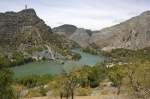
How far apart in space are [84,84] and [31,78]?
31.7 meters

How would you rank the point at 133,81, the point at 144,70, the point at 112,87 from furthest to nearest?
the point at 112,87 → the point at 144,70 → the point at 133,81

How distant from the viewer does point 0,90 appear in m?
37.1

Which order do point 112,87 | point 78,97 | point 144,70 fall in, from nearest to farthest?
1. point 144,70
2. point 78,97
3. point 112,87

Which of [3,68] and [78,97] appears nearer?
[3,68]

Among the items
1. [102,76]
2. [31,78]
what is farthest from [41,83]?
[102,76]

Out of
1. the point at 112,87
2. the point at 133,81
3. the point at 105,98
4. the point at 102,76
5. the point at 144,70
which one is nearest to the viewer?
the point at 133,81

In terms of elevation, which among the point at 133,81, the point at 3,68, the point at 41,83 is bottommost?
the point at 41,83

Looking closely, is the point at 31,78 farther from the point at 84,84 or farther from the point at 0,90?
the point at 0,90

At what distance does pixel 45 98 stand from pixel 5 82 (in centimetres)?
3963

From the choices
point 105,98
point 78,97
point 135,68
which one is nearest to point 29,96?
point 78,97

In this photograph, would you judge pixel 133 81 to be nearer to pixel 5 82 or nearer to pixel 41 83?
pixel 5 82

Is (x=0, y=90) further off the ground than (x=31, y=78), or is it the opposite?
(x=0, y=90)

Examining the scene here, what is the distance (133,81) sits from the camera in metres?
50.5

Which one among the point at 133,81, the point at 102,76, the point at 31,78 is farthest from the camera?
the point at 31,78
